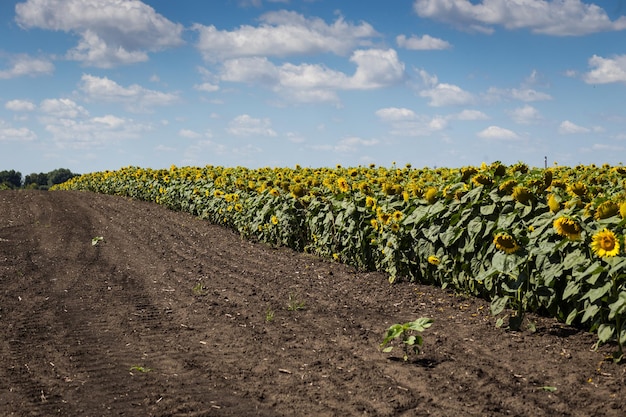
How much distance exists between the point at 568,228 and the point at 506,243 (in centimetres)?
62

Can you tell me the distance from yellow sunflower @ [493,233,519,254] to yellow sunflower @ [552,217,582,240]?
1.72ft

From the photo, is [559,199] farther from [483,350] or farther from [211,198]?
[211,198]

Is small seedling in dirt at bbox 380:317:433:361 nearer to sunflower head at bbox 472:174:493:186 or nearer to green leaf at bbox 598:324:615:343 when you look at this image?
green leaf at bbox 598:324:615:343

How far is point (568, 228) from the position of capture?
530 cm

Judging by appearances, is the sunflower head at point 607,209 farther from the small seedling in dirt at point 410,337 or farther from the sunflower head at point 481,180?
the small seedling in dirt at point 410,337

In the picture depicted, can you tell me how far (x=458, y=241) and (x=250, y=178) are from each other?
8.18m

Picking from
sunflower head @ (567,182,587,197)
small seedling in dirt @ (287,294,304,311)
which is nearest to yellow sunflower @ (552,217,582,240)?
sunflower head @ (567,182,587,197)

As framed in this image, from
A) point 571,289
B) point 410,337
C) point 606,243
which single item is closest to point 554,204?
point 571,289

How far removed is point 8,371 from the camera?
18.5ft

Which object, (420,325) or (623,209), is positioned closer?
(623,209)

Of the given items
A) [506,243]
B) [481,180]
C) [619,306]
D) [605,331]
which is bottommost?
[605,331]

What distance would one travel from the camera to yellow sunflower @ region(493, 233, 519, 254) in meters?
5.79

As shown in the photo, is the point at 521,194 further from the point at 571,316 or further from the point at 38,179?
the point at 38,179

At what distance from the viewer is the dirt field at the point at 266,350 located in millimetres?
4688
